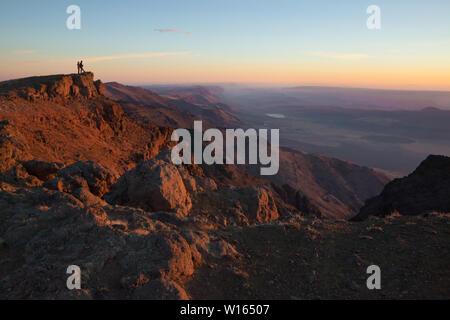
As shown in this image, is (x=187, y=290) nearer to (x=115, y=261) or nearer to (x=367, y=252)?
(x=115, y=261)

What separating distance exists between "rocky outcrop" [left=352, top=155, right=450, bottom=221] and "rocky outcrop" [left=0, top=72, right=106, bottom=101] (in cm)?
2150

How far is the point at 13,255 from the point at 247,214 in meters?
8.26

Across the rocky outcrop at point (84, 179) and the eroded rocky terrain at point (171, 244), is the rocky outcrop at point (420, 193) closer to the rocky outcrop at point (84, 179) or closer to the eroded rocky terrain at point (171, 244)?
the eroded rocky terrain at point (171, 244)

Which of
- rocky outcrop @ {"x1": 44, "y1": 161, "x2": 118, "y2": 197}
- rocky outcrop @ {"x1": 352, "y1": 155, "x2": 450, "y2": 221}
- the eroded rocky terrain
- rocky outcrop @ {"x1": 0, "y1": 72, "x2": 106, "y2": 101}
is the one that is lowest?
rocky outcrop @ {"x1": 352, "y1": 155, "x2": 450, "y2": 221}

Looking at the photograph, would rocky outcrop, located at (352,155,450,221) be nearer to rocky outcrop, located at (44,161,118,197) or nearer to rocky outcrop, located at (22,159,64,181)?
rocky outcrop, located at (44,161,118,197)

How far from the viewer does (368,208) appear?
17281 mm

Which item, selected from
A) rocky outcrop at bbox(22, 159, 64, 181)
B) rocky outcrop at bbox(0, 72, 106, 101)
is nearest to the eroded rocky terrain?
rocky outcrop at bbox(22, 159, 64, 181)

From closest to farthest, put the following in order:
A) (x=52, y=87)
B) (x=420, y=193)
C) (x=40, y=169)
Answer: (x=40, y=169) < (x=420, y=193) < (x=52, y=87)

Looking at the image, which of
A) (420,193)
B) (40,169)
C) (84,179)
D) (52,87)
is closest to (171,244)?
(84,179)

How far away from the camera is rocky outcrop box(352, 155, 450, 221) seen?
510 inches

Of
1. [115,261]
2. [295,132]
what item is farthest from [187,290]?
[295,132]

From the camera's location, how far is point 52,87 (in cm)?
1991

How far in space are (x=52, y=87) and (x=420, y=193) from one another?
77.1 feet

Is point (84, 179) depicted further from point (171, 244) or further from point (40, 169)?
point (171, 244)
